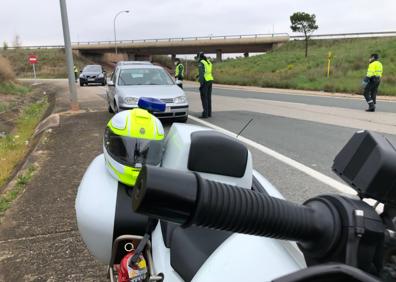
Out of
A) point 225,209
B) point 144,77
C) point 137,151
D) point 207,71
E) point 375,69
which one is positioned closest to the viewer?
point 225,209

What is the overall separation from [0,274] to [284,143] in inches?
240

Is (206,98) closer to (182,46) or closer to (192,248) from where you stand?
(192,248)

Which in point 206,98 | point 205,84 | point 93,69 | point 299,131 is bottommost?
point 93,69

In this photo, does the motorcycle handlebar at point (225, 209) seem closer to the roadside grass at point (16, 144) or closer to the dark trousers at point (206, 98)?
the roadside grass at point (16, 144)

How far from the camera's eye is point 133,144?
2.83 meters

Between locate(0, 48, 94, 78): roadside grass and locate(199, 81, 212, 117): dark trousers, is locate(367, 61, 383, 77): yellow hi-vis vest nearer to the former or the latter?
locate(199, 81, 212, 117): dark trousers

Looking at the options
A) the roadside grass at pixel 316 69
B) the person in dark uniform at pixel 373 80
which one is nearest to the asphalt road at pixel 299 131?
the person in dark uniform at pixel 373 80

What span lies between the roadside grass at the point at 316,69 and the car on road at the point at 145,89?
15.0m

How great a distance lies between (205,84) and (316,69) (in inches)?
1168

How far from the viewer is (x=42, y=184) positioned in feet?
19.4

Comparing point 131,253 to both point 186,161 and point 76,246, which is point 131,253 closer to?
point 186,161

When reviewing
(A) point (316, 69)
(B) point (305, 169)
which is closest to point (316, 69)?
(A) point (316, 69)

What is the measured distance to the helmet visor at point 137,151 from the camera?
2799mm

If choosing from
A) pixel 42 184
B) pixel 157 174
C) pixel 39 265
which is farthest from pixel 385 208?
pixel 42 184
